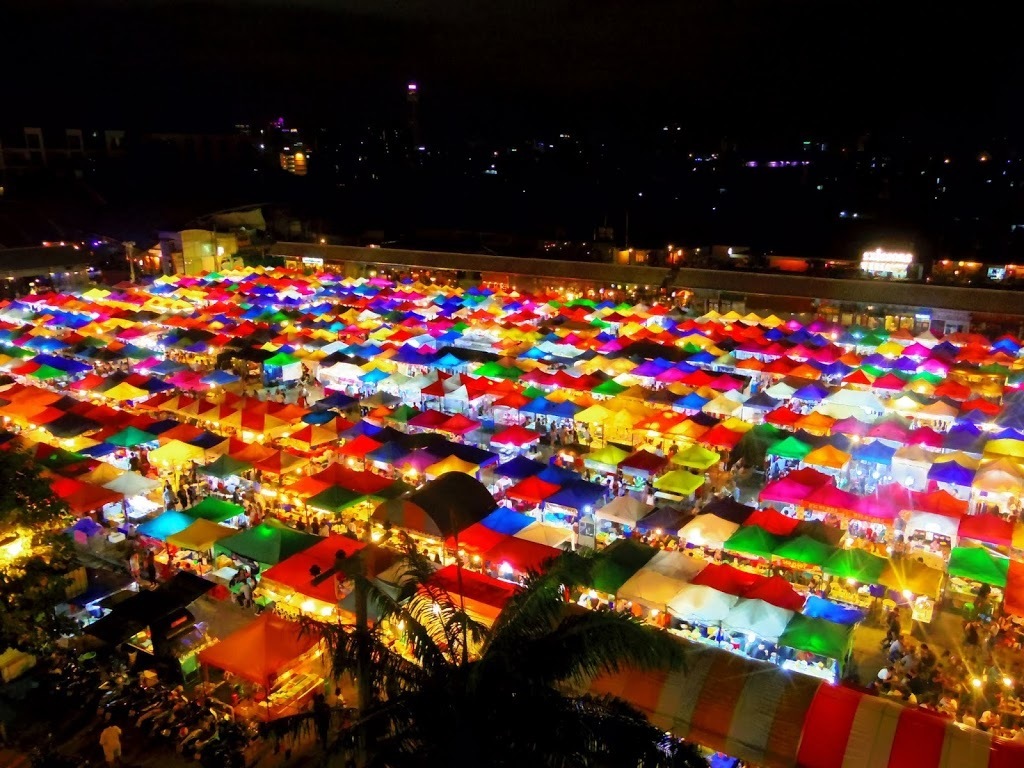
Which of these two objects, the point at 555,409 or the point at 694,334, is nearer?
the point at 555,409

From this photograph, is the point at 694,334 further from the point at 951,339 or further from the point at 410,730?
the point at 410,730

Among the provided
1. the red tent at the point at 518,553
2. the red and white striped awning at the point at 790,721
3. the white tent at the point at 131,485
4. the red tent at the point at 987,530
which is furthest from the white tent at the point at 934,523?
the white tent at the point at 131,485

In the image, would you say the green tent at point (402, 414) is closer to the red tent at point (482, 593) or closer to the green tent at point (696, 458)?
the green tent at point (696, 458)

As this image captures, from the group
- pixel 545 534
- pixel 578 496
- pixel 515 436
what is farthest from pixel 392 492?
pixel 515 436

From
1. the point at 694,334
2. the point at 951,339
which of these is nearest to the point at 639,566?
the point at 694,334

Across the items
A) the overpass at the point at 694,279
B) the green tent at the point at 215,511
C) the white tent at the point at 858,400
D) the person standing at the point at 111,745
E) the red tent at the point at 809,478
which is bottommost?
the person standing at the point at 111,745
